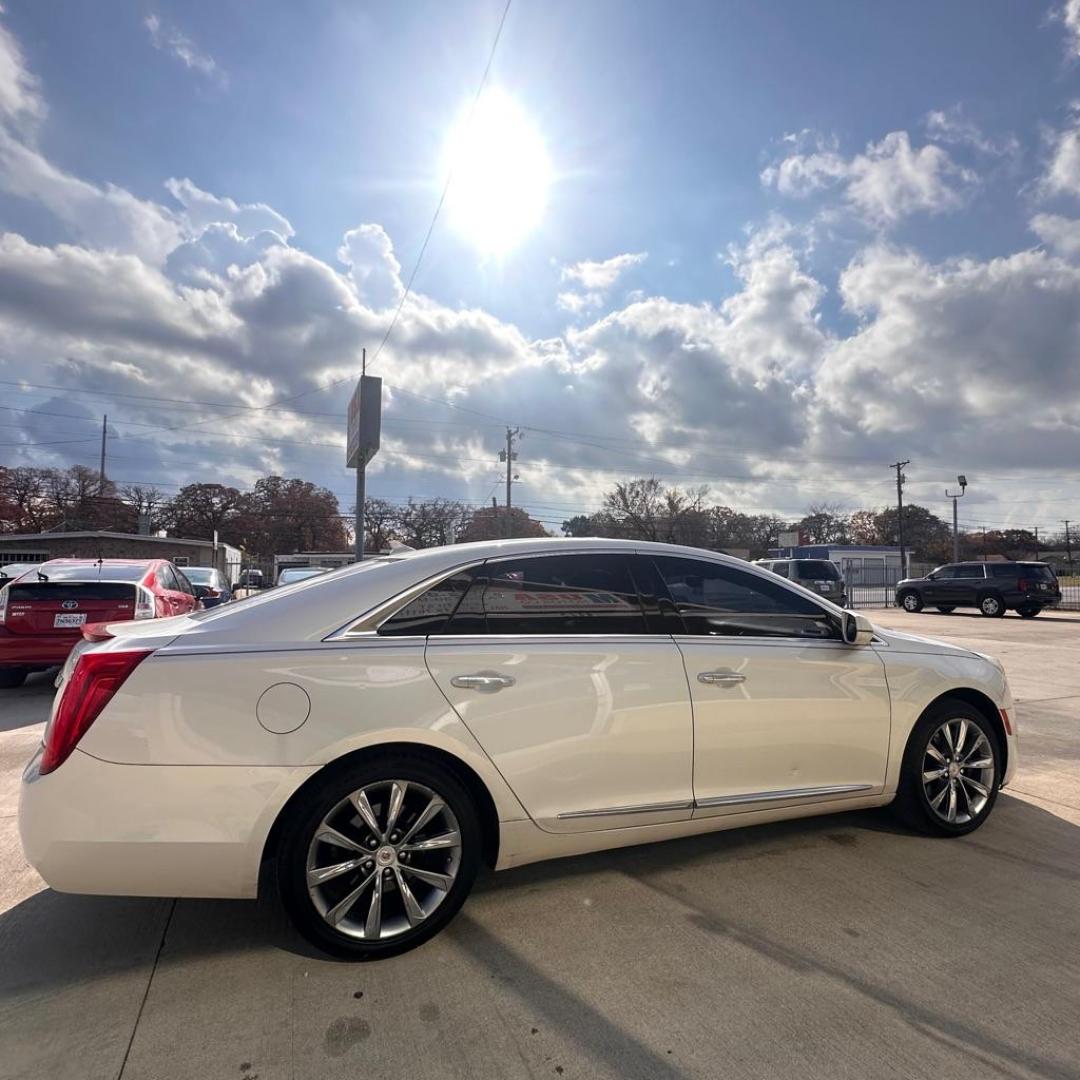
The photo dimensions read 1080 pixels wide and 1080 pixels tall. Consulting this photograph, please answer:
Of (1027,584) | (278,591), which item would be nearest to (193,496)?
(1027,584)

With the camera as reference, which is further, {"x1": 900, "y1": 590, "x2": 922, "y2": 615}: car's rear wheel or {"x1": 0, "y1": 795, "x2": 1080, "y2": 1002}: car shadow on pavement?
{"x1": 900, "y1": 590, "x2": 922, "y2": 615}: car's rear wheel

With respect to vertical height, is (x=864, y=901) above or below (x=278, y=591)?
below

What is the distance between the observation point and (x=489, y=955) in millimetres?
2613

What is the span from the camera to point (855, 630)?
3.48 meters

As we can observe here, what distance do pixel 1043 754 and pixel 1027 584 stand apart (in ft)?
64.9

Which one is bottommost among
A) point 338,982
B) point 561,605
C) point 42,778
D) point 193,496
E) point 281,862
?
point 338,982

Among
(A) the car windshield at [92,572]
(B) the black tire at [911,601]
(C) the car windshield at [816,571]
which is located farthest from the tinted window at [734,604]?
(B) the black tire at [911,601]

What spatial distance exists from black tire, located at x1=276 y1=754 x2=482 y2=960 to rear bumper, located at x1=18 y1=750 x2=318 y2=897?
0.12 meters

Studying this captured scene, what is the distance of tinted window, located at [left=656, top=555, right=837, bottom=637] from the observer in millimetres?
3301

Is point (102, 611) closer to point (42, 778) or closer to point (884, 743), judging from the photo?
point (42, 778)

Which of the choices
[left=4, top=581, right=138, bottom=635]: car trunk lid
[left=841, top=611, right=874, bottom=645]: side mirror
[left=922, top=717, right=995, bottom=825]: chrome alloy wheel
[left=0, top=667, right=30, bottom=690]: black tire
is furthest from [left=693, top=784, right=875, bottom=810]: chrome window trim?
[left=0, top=667, right=30, bottom=690]: black tire

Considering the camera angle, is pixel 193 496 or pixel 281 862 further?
pixel 193 496

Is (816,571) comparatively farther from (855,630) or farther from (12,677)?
(12,677)

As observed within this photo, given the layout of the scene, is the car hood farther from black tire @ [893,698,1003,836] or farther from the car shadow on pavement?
the car shadow on pavement
